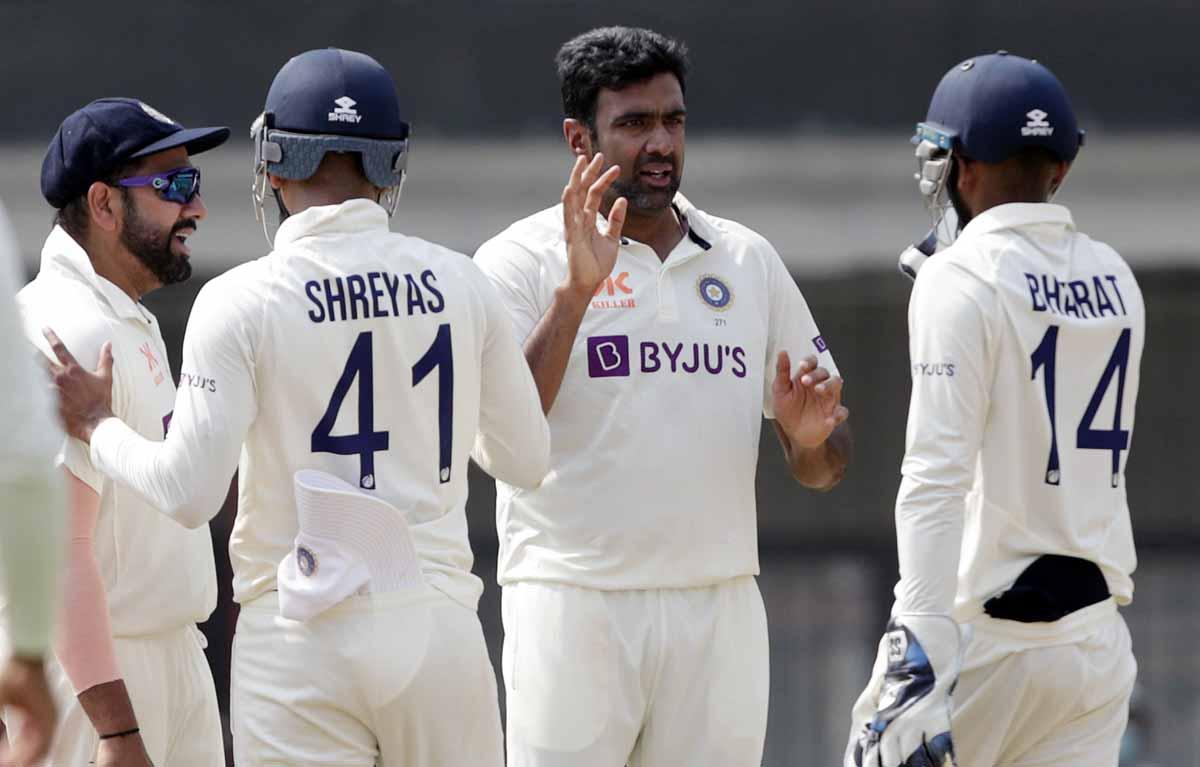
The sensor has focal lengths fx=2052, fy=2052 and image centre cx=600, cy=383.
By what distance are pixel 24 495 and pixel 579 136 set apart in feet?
7.19

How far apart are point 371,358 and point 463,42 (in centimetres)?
493

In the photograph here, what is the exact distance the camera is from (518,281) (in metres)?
4.21

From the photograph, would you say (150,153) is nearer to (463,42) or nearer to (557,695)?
(557,695)

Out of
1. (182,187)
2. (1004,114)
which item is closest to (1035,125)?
(1004,114)

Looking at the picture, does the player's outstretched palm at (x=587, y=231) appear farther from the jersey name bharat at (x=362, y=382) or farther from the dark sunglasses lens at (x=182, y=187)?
the dark sunglasses lens at (x=182, y=187)

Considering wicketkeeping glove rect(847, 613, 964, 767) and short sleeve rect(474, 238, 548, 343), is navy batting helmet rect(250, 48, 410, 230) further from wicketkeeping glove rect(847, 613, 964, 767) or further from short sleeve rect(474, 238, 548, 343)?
wicketkeeping glove rect(847, 613, 964, 767)

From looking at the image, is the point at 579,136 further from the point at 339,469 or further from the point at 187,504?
the point at 187,504

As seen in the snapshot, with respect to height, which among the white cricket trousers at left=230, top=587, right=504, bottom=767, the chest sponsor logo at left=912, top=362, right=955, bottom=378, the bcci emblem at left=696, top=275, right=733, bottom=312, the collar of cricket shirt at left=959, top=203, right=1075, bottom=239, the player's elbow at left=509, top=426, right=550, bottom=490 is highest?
the collar of cricket shirt at left=959, top=203, right=1075, bottom=239

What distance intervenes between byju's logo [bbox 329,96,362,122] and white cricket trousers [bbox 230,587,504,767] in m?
0.86

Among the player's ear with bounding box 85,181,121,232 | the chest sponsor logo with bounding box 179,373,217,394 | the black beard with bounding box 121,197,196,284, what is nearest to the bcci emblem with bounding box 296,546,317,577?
the chest sponsor logo with bounding box 179,373,217,394

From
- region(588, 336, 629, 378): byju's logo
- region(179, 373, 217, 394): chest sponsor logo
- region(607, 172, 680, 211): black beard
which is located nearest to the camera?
region(179, 373, 217, 394): chest sponsor logo

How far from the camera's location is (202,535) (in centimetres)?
408

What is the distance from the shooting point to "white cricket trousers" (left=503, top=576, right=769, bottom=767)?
4.04 metres

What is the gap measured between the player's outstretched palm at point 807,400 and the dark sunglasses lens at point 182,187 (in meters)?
1.26
